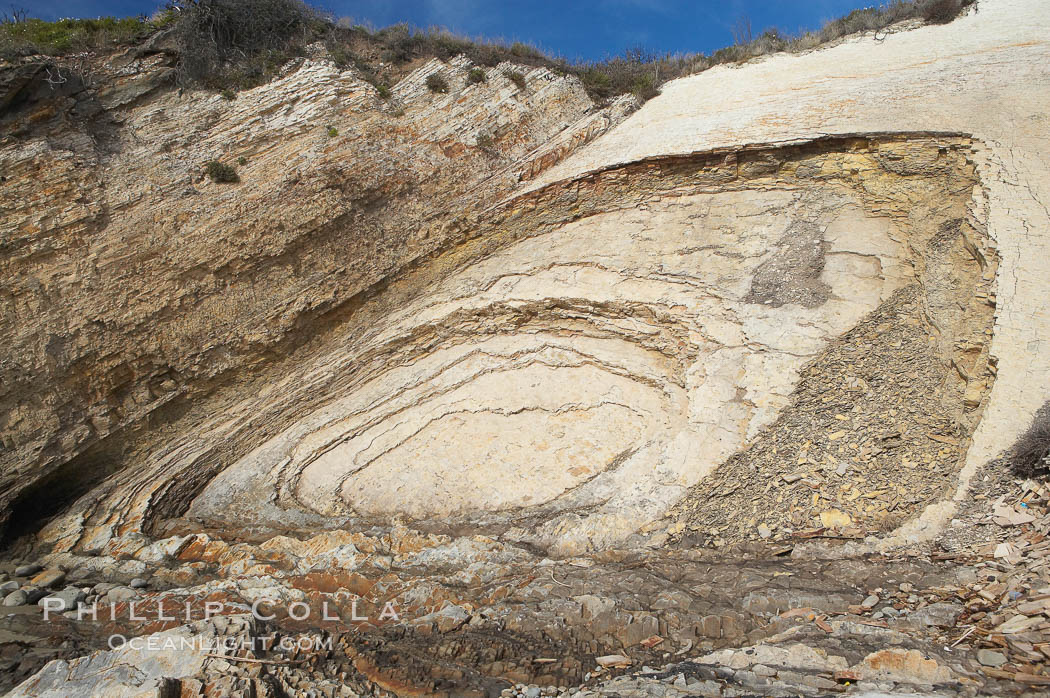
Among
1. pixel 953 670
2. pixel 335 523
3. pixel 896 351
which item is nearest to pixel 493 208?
pixel 335 523

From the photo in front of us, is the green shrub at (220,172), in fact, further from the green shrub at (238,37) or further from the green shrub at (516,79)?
the green shrub at (516,79)

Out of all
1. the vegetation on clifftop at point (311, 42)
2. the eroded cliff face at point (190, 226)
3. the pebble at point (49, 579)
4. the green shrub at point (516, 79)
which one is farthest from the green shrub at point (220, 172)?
the pebble at point (49, 579)

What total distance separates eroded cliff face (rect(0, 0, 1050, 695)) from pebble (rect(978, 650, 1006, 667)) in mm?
345

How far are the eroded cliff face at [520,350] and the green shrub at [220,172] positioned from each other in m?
0.16

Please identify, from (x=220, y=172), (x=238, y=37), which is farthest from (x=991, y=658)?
(x=238, y=37)

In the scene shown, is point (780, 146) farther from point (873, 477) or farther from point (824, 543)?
point (824, 543)

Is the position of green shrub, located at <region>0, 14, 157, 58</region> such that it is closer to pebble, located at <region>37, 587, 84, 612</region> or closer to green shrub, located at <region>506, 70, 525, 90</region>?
green shrub, located at <region>506, 70, 525, 90</region>

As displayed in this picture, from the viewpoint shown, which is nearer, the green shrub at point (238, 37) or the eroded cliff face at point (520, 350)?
the eroded cliff face at point (520, 350)

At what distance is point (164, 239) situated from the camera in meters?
7.09

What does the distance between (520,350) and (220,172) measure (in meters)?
4.33

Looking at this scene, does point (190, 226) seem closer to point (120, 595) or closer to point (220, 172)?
point (220, 172)

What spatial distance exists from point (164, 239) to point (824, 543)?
7.58 meters

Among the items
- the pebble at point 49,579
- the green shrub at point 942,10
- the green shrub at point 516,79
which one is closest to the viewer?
the pebble at point 49,579

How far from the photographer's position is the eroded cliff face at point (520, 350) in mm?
4633
